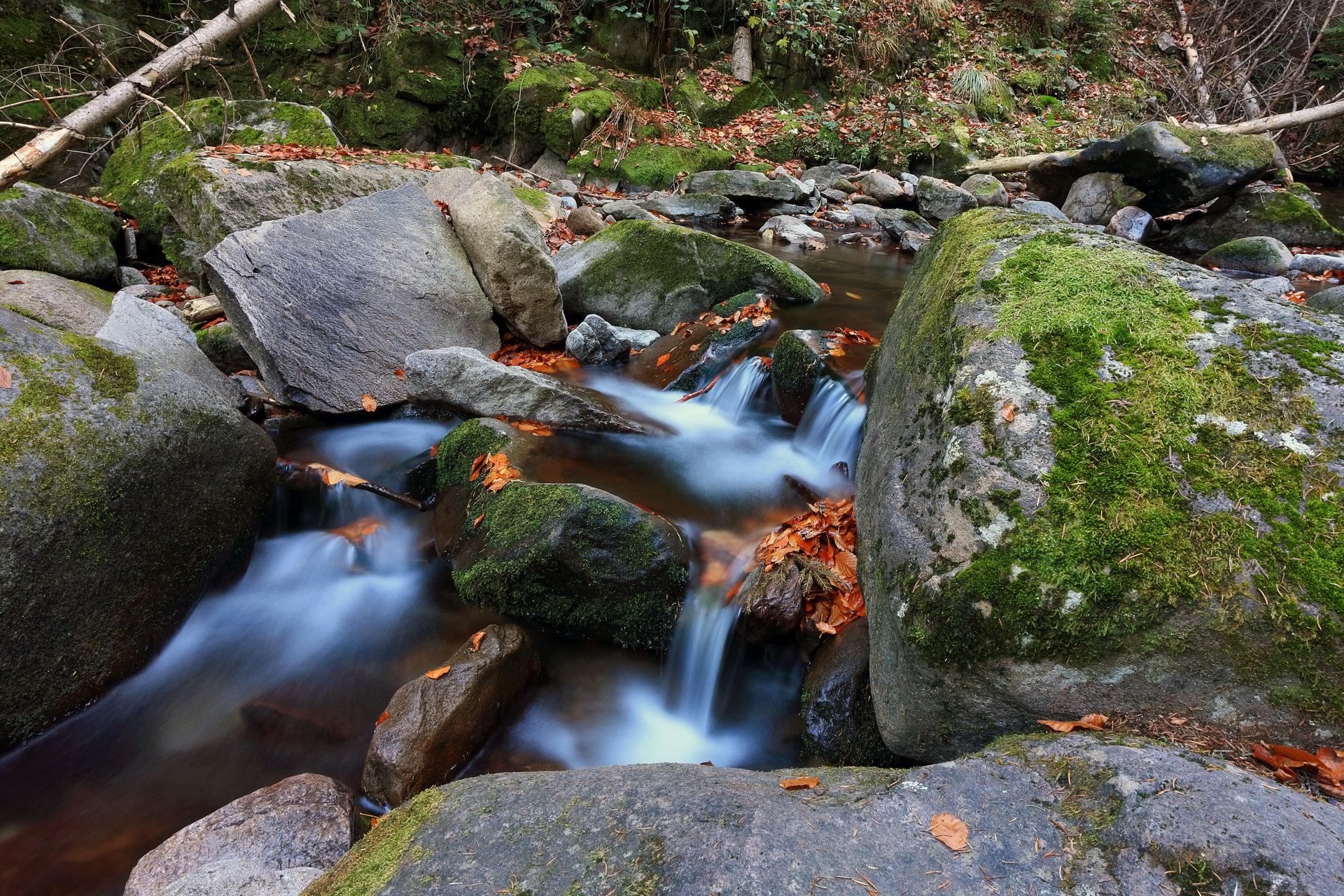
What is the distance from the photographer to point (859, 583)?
11.0ft

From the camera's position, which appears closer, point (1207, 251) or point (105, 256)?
point (105, 256)

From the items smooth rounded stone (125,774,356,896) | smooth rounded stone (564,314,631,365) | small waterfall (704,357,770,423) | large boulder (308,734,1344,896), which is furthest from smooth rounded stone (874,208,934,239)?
smooth rounded stone (125,774,356,896)

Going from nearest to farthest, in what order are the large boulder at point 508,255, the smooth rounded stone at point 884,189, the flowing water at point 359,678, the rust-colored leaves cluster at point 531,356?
1. the flowing water at point 359,678
2. the large boulder at point 508,255
3. the rust-colored leaves cluster at point 531,356
4. the smooth rounded stone at point 884,189

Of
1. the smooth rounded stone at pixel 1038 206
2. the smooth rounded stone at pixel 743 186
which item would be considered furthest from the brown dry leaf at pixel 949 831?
the smooth rounded stone at pixel 743 186

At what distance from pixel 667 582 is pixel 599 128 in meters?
12.2

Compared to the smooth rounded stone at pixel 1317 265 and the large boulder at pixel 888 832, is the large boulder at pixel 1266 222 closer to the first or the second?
the smooth rounded stone at pixel 1317 265

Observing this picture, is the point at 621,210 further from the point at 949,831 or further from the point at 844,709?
the point at 949,831

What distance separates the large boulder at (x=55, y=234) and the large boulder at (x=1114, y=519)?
8.22m

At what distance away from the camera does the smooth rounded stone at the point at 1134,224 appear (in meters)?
10.7

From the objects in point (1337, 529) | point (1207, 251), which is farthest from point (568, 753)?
point (1207, 251)

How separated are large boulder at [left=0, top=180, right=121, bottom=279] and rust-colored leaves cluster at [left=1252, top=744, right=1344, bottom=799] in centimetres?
946

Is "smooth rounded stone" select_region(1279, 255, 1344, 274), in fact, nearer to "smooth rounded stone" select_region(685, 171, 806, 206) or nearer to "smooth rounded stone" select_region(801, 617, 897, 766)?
"smooth rounded stone" select_region(685, 171, 806, 206)

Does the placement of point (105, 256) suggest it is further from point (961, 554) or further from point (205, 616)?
point (961, 554)

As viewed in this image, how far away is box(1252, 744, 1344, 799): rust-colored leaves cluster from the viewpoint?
1782mm
